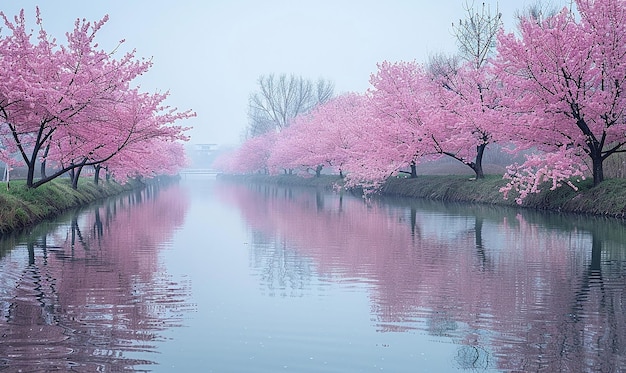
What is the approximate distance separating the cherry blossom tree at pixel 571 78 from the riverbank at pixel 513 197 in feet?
5.33

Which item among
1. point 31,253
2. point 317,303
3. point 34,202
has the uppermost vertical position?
point 34,202

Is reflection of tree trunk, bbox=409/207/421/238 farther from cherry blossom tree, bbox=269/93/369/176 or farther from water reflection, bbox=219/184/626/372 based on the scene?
cherry blossom tree, bbox=269/93/369/176

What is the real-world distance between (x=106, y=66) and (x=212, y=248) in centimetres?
1170

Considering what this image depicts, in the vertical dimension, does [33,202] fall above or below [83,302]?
above

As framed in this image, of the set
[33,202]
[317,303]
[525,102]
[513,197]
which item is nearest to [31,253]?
[317,303]

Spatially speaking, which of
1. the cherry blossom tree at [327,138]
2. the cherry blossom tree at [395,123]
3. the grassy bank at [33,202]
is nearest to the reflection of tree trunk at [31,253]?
the grassy bank at [33,202]

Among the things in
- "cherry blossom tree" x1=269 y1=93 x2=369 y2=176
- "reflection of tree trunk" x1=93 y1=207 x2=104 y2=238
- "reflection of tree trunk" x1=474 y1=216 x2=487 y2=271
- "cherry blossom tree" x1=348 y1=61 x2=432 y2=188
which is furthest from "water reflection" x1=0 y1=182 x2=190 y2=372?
"cherry blossom tree" x1=269 y1=93 x2=369 y2=176

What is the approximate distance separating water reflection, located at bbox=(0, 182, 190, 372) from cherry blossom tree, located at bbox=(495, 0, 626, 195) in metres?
14.5

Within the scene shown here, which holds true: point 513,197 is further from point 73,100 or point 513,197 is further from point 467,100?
point 73,100

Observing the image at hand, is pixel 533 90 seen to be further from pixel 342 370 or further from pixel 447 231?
pixel 342 370

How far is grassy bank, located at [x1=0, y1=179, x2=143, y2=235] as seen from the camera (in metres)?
21.4

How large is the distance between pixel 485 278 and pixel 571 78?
14985 mm

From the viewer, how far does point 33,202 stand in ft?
87.6

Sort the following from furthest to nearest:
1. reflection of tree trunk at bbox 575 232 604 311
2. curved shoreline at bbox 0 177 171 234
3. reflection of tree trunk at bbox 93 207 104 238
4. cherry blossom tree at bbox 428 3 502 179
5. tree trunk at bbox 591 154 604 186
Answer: cherry blossom tree at bbox 428 3 502 179 → tree trunk at bbox 591 154 604 186 → curved shoreline at bbox 0 177 171 234 → reflection of tree trunk at bbox 93 207 104 238 → reflection of tree trunk at bbox 575 232 604 311
